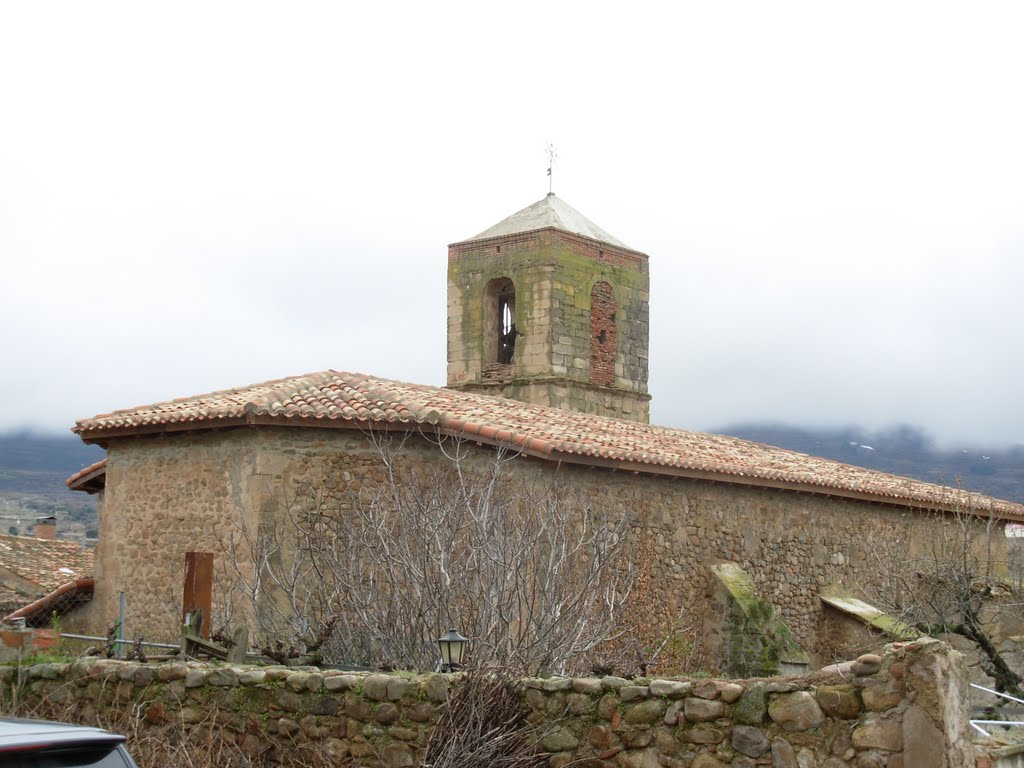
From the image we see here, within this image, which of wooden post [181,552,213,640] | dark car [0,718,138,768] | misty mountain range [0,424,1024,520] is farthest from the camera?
misty mountain range [0,424,1024,520]

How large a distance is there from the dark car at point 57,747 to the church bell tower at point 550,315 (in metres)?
19.5

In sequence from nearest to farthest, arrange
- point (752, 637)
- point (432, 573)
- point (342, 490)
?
1. point (432, 573)
2. point (342, 490)
3. point (752, 637)

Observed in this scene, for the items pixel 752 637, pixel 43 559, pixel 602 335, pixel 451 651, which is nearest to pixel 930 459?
pixel 602 335

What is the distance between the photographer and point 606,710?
7.50 m

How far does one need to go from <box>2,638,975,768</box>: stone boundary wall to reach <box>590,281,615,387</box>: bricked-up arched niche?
57.8 ft

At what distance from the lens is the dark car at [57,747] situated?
509cm

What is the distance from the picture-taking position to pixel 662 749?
7.28 m

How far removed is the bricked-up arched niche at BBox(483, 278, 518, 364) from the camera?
25.9 meters

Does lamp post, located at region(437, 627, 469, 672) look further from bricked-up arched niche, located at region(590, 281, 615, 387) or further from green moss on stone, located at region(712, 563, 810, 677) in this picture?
bricked-up arched niche, located at region(590, 281, 615, 387)

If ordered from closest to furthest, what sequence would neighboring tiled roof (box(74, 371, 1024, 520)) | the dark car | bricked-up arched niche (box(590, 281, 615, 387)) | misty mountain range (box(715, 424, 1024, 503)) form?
the dark car < neighboring tiled roof (box(74, 371, 1024, 520)) < bricked-up arched niche (box(590, 281, 615, 387)) < misty mountain range (box(715, 424, 1024, 503))

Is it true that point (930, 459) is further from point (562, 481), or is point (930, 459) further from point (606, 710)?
point (606, 710)

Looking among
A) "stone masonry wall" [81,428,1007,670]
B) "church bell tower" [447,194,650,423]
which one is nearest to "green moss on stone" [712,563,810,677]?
"stone masonry wall" [81,428,1007,670]

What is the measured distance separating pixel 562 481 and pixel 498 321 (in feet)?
37.5

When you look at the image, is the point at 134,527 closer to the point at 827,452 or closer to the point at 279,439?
the point at 279,439
